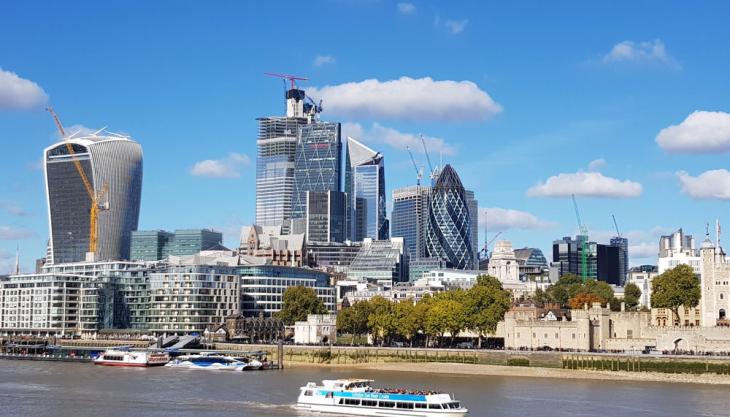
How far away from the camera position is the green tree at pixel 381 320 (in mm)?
168000

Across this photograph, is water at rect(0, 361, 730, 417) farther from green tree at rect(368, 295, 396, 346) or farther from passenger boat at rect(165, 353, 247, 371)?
green tree at rect(368, 295, 396, 346)

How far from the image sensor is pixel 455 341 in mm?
173125

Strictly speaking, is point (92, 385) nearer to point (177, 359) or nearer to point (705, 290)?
point (177, 359)

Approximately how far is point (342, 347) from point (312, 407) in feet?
192

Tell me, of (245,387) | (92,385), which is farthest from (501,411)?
(92,385)

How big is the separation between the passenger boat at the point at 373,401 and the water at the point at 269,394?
2102 millimetres

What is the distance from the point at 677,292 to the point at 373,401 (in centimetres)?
8094

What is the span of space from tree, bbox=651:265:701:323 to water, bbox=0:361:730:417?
4651cm

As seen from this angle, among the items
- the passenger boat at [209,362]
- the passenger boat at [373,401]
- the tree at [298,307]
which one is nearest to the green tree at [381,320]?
the tree at [298,307]

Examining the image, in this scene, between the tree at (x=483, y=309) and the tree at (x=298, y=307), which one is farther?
the tree at (x=298, y=307)

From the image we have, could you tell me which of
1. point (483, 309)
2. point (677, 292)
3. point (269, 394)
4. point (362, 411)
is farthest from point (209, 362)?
point (677, 292)

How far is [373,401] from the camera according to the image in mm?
95938

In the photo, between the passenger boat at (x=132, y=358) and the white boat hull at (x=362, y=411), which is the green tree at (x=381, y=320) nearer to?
the passenger boat at (x=132, y=358)

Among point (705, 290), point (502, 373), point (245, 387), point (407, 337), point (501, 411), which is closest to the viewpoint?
point (501, 411)
